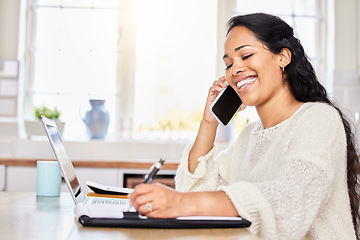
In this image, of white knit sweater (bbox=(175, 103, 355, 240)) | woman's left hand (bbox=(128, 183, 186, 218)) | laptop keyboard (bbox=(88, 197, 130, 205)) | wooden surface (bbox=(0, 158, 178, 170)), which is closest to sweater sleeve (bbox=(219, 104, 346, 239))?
white knit sweater (bbox=(175, 103, 355, 240))

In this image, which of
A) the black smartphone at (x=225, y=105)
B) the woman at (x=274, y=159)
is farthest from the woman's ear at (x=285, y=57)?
the black smartphone at (x=225, y=105)

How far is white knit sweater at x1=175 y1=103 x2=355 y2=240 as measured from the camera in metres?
1.20

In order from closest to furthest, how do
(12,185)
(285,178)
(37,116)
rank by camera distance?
1. (285,178)
2. (12,185)
3. (37,116)

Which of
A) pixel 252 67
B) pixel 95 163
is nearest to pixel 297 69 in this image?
pixel 252 67

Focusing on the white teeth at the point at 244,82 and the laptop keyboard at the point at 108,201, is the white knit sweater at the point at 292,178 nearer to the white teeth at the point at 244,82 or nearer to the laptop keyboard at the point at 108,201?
the white teeth at the point at 244,82

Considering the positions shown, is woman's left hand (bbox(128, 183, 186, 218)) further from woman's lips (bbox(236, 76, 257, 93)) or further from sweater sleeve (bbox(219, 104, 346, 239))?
woman's lips (bbox(236, 76, 257, 93))

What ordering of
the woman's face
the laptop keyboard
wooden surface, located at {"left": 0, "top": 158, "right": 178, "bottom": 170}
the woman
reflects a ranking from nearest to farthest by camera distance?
the woman, the laptop keyboard, the woman's face, wooden surface, located at {"left": 0, "top": 158, "right": 178, "bottom": 170}

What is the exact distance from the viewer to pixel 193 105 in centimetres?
381

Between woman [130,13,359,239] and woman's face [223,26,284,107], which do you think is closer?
woman [130,13,359,239]

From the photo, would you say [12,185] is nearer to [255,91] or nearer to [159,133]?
[159,133]

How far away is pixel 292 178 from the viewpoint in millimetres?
1248

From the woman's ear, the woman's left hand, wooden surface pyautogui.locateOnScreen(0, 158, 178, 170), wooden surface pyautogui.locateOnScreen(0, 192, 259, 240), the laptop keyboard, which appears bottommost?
wooden surface pyautogui.locateOnScreen(0, 158, 178, 170)

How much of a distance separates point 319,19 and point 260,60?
2.56 m

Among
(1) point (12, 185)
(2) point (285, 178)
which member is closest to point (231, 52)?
(2) point (285, 178)
